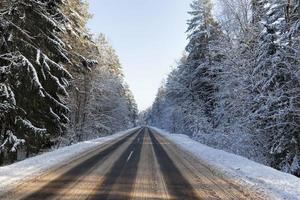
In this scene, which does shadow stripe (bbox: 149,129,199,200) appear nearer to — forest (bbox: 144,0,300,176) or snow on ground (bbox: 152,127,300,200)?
snow on ground (bbox: 152,127,300,200)

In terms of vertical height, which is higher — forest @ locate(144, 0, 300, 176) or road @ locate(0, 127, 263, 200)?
forest @ locate(144, 0, 300, 176)

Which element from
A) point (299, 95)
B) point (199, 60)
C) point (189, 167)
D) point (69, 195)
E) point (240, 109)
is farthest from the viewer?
point (199, 60)

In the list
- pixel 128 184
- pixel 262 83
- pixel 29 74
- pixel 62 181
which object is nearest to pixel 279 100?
pixel 262 83

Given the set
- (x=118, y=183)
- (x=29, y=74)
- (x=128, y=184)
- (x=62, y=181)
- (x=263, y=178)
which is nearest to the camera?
(x=128, y=184)

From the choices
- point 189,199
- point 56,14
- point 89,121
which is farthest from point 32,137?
point 89,121

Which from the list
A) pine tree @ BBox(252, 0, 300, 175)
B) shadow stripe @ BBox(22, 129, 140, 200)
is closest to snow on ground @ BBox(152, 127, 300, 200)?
pine tree @ BBox(252, 0, 300, 175)

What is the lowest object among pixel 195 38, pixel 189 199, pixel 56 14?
pixel 189 199

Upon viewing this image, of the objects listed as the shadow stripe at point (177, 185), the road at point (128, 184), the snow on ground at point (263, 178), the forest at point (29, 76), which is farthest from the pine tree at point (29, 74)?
the snow on ground at point (263, 178)

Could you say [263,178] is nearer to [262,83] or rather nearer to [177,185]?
[177,185]

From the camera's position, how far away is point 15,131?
18172 millimetres

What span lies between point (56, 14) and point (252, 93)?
1289 centimetres

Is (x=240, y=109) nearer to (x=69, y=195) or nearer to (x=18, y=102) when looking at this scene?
(x=18, y=102)

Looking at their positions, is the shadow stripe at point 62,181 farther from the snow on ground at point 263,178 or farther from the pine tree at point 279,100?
the pine tree at point 279,100

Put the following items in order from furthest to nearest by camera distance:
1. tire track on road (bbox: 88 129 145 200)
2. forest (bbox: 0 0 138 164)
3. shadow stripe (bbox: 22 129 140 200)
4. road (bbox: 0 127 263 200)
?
1. forest (bbox: 0 0 138 164)
2. road (bbox: 0 127 263 200)
3. tire track on road (bbox: 88 129 145 200)
4. shadow stripe (bbox: 22 129 140 200)
